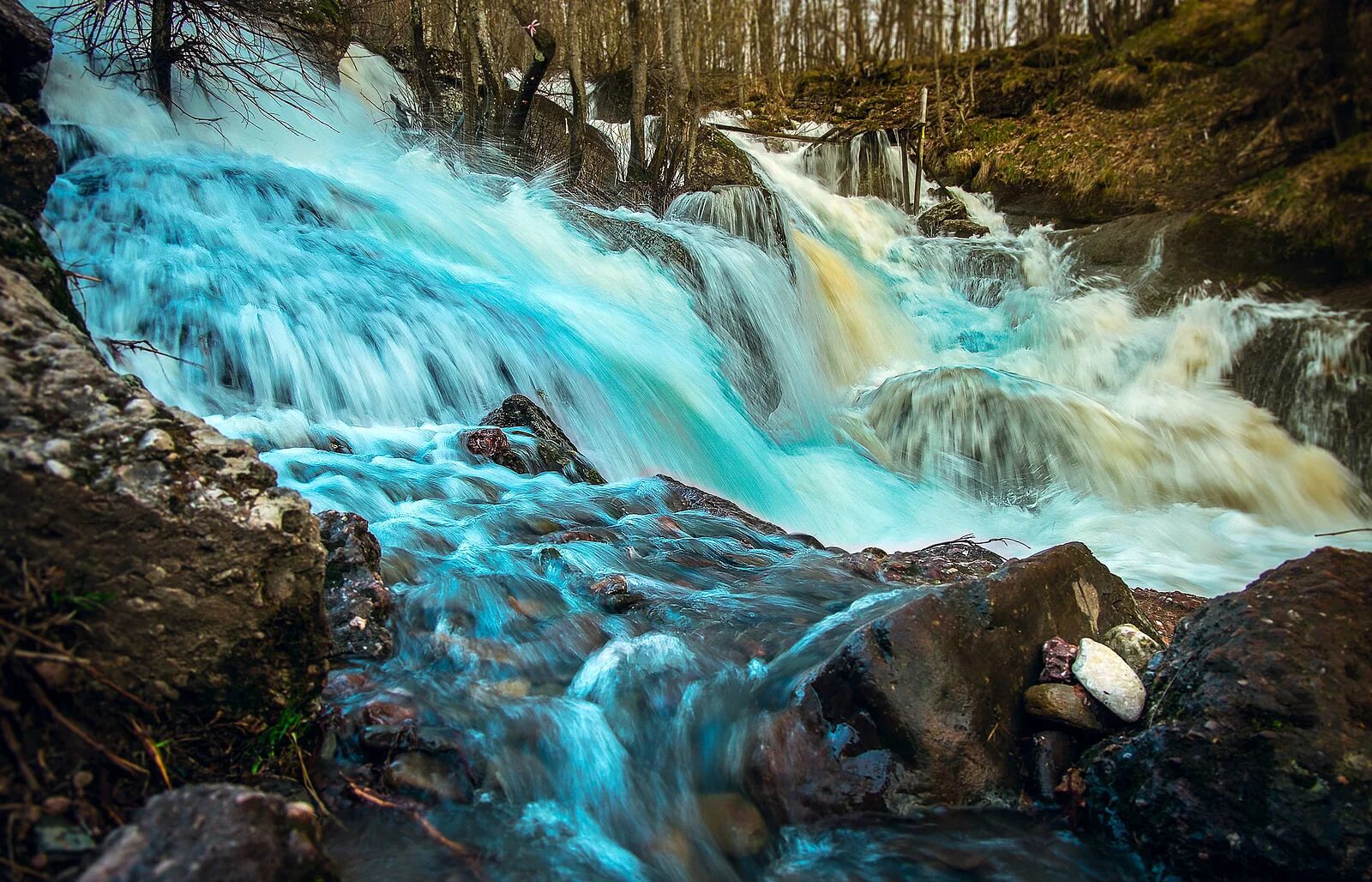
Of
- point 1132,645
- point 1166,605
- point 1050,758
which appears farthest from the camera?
point 1166,605

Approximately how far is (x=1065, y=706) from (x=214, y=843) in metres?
2.50

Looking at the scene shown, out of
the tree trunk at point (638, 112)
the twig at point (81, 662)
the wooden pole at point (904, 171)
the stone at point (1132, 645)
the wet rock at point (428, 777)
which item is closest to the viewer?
the twig at point (81, 662)

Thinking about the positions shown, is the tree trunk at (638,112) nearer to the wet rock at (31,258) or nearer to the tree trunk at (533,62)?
the tree trunk at (533,62)

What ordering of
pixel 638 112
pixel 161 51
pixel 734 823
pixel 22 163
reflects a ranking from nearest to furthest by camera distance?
pixel 734 823
pixel 22 163
pixel 161 51
pixel 638 112

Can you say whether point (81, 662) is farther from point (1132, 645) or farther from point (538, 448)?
point (538, 448)

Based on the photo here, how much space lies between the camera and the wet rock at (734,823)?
242cm

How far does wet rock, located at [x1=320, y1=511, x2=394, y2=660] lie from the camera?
9.77 ft

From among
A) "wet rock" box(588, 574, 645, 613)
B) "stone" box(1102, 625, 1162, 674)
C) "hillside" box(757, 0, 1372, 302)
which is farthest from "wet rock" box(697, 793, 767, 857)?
"hillside" box(757, 0, 1372, 302)

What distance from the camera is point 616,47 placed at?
15.1 meters

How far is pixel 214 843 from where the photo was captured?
4.93ft

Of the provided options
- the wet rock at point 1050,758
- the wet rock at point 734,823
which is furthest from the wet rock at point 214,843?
the wet rock at point 1050,758

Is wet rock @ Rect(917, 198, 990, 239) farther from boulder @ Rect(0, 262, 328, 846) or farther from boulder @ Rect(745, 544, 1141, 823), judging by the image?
boulder @ Rect(0, 262, 328, 846)

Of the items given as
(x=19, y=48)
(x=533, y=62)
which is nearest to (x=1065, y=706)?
(x=19, y=48)

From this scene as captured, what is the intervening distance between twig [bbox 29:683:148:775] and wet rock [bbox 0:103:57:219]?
3245mm
